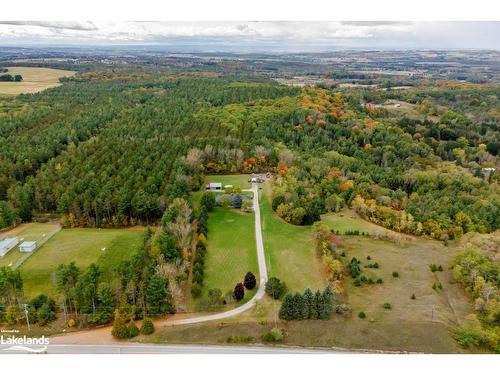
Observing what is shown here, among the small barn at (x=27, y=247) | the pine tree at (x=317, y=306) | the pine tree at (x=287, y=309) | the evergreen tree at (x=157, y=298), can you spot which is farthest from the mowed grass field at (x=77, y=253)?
the pine tree at (x=317, y=306)

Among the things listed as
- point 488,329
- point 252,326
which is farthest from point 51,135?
point 488,329

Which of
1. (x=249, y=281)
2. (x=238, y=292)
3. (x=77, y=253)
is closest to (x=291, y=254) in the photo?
(x=249, y=281)

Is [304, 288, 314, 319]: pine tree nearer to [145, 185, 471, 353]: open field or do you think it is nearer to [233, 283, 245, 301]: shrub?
[145, 185, 471, 353]: open field

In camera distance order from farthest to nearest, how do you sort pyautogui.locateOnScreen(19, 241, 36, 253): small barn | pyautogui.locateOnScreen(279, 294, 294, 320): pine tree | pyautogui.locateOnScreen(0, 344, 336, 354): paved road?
pyautogui.locateOnScreen(19, 241, 36, 253): small barn → pyautogui.locateOnScreen(279, 294, 294, 320): pine tree → pyautogui.locateOnScreen(0, 344, 336, 354): paved road

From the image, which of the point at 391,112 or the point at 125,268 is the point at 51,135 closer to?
the point at 125,268

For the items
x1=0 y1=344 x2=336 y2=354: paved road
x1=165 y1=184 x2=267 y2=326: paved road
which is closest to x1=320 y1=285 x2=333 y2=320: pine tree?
x1=0 y1=344 x2=336 y2=354: paved road
